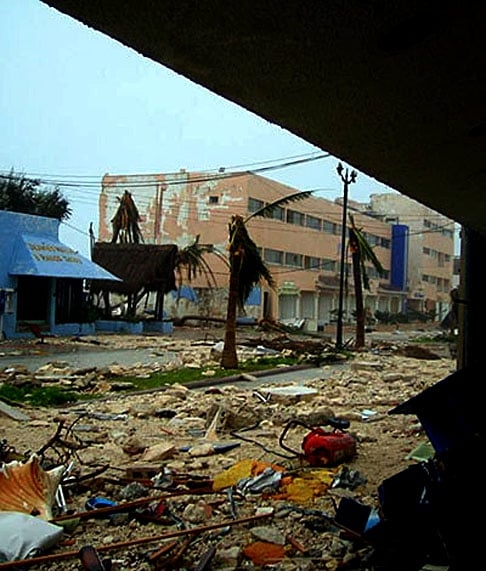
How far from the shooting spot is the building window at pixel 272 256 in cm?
Answer: 5050

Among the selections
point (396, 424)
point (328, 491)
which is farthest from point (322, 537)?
point (396, 424)

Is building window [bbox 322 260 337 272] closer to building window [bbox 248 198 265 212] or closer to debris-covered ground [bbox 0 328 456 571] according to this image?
building window [bbox 248 198 265 212]

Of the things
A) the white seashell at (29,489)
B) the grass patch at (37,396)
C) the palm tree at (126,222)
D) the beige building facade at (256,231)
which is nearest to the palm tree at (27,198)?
the palm tree at (126,222)

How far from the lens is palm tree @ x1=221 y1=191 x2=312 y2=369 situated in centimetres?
1576

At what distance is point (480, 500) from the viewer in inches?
151

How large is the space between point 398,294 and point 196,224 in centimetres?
2843

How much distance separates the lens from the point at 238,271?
15977mm

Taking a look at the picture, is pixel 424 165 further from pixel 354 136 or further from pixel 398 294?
pixel 398 294

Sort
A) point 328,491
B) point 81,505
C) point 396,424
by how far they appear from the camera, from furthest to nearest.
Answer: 1. point 396,424
2. point 328,491
3. point 81,505

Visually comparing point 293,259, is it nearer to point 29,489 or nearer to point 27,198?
point 27,198

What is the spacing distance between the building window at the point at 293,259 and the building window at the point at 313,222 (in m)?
3.25

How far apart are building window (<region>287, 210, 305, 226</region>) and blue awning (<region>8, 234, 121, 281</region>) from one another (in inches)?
1030

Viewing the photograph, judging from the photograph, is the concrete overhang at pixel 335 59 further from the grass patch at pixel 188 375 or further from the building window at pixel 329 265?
the building window at pixel 329 265

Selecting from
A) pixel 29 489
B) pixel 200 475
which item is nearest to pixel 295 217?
pixel 200 475
